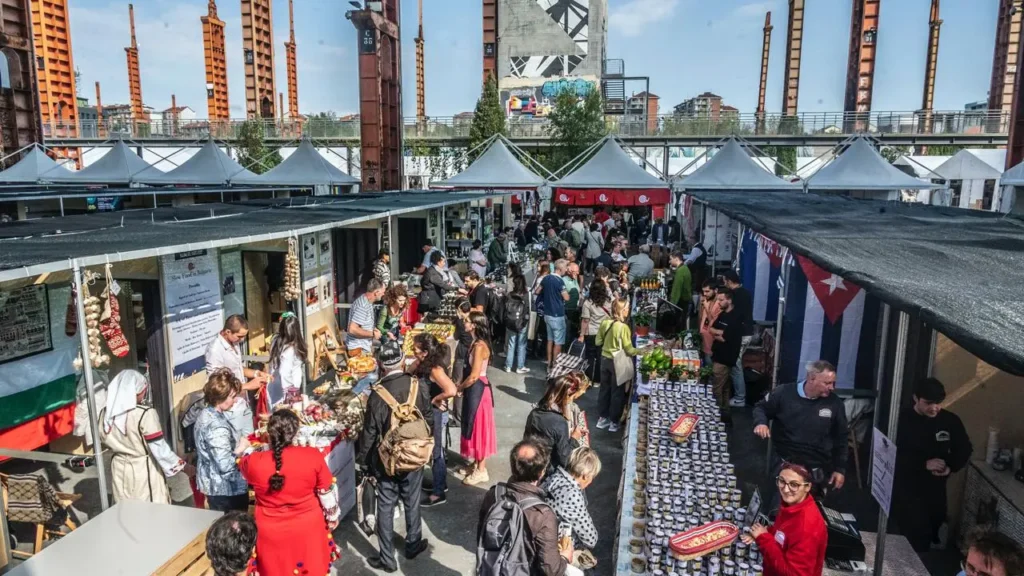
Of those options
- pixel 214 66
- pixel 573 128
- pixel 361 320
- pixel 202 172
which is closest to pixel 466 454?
pixel 361 320

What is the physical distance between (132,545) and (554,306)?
652cm

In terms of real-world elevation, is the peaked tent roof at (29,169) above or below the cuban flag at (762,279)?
above

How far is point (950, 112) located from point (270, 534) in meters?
39.4

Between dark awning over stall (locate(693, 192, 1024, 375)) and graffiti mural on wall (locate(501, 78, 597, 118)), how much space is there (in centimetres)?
4908

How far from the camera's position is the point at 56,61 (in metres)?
37.2

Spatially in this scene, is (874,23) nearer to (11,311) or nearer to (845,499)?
(845,499)

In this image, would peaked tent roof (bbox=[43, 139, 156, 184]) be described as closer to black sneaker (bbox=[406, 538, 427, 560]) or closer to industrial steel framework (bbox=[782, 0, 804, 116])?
black sneaker (bbox=[406, 538, 427, 560])

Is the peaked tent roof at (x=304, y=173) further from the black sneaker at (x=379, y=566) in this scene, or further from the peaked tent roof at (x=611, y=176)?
the black sneaker at (x=379, y=566)

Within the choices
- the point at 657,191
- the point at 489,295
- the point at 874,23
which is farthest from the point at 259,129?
the point at 874,23

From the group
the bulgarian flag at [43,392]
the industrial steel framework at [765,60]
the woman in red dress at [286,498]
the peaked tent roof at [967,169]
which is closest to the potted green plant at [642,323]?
the woman in red dress at [286,498]

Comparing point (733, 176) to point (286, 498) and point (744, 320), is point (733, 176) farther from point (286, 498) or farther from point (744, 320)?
point (286, 498)

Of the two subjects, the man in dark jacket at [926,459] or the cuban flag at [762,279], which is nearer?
the man in dark jacket at [926,459]

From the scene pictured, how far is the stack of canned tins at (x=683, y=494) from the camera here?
399 centimetres

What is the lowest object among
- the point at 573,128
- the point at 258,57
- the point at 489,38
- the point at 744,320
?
the point at 744,320
